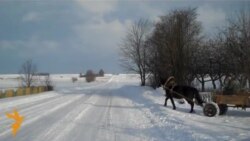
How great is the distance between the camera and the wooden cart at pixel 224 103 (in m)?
15.8

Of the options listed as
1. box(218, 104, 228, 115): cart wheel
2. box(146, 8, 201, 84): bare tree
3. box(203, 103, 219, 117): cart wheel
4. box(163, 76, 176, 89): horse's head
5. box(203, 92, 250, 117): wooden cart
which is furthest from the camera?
box(146, 8, 201, 84): bare tree

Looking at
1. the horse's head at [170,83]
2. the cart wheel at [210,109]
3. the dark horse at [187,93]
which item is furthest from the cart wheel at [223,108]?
the horse's head at [170,83]

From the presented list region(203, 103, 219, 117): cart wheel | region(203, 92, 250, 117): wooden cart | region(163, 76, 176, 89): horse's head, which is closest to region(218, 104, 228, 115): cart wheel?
region(203, 92, 250, 117): wooden cart

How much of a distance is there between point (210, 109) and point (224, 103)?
74cm

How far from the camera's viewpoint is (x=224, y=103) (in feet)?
54.0

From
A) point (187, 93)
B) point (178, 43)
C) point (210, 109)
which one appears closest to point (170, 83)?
point (187, 93)

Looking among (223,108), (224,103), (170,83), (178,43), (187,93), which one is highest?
(178,43)

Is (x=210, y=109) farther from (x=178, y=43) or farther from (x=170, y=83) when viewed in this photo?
(x=178, y=43)

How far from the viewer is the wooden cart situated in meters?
15.8

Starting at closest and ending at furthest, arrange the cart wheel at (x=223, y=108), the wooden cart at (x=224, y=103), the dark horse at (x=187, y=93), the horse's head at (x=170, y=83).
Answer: the wooden cart at (x=224, y=103) < the cart wheel at (x=223, y=108) < the dark horse at (x=187, y=93) < the horse's head at (x=170, y=83)

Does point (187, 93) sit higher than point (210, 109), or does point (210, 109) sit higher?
point (187, 93)

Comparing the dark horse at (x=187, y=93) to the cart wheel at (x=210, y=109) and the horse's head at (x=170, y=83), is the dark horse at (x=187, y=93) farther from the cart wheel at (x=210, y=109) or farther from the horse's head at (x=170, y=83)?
the cart wheel at (x=210, y=109)

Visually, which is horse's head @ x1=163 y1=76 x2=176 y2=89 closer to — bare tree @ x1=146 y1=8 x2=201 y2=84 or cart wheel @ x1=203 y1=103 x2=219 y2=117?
cart wheel @ x1=203 y1=103 x2=219 y2=117

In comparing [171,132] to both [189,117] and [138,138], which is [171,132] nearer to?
[138,138]
